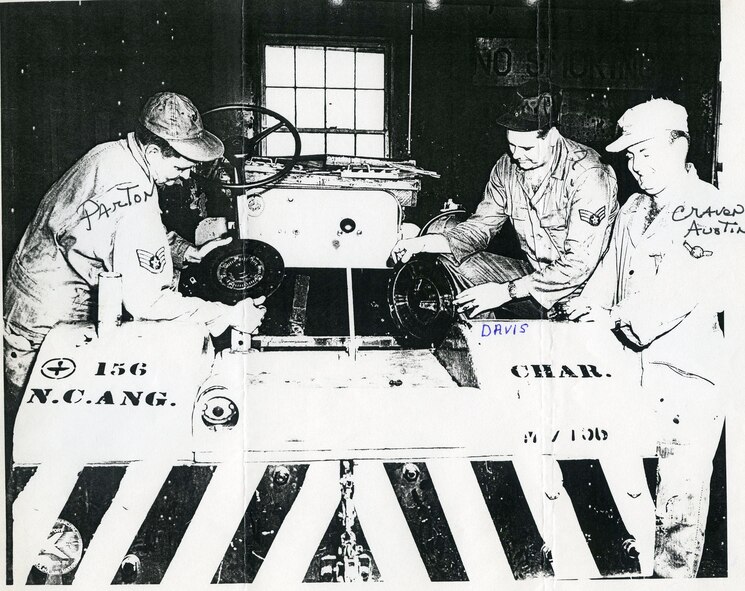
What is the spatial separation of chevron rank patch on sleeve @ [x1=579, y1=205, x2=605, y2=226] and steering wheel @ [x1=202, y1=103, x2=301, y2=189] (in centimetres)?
136

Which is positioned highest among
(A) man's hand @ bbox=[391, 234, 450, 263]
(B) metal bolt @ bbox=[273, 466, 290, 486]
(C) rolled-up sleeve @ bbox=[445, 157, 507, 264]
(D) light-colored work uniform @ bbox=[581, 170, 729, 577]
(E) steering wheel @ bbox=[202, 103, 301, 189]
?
(E) steering wheel @ bbox=[202, 103, 301, 189]

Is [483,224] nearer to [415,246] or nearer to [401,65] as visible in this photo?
[415,246]

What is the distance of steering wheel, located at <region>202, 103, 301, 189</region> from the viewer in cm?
326

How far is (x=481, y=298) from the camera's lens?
11.0ft

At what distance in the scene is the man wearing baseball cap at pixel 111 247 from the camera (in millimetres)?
3252

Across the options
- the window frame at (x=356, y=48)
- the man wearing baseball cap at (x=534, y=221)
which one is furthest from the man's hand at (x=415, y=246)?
the window frame at (x=356, y=48)

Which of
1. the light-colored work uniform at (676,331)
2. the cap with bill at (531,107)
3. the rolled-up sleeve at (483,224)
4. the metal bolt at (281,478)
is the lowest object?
the metal bolt at (281,478)

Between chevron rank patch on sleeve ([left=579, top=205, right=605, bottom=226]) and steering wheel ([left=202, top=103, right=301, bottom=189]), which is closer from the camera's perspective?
steering wheel ([left=202, top=103, right=301, bottom=189])

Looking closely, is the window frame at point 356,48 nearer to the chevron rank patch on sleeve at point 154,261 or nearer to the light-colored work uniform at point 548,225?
the light-colored work uniform at point 548,225

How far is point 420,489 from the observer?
10.7 feet

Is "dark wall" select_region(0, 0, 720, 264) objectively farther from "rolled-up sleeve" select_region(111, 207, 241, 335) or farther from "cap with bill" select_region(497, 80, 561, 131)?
"rolled-up sleeve" select_region(111, 207, 241, 335)

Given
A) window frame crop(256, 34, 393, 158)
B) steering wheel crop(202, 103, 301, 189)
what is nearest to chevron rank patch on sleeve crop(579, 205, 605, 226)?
window frame crop(256, 34, 393, 158)

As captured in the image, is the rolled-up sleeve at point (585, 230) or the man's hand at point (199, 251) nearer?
the man's hand at point (199, 251)

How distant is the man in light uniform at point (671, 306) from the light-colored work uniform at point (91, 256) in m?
1.85
